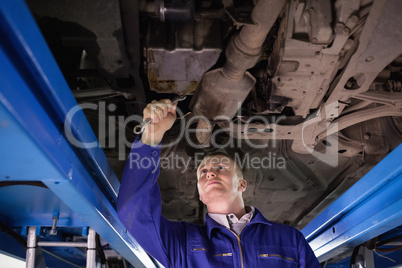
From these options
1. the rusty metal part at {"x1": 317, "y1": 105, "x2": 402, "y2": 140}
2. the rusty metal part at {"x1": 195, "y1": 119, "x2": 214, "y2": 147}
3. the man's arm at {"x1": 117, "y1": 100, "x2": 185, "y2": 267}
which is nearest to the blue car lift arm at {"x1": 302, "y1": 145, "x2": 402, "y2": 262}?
the rusty metal part at {"x1": 317, "y1": 105, "x2": 402, "y2": 140}


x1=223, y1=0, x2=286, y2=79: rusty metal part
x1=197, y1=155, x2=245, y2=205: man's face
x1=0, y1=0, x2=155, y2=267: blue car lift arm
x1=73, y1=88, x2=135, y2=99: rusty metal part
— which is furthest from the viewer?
x1=197, y1=155, x2=245, y2=205: man's face

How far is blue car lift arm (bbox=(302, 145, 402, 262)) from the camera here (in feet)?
5.34

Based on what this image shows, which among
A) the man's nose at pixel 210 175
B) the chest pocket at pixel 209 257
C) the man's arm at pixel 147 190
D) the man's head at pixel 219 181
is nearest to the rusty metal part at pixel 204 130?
the man's head at pixel 219 181

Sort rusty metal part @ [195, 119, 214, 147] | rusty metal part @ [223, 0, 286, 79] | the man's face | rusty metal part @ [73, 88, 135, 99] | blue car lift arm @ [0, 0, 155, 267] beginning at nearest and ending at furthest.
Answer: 1. blue car lift arm @ [0, 0, 155, 267]
2. rusty metal part @ [223, 0, 286, 79]
3. rusty metal part @ [73, 88, 135, 99]
4. the man's face
5. rusty metal part @ [195, 119, 214, 147]

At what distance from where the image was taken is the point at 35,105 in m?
1.01


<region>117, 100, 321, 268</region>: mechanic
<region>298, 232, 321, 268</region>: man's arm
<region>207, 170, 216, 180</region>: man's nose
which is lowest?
<region>298, 232, 321, 268</region>: man's arm

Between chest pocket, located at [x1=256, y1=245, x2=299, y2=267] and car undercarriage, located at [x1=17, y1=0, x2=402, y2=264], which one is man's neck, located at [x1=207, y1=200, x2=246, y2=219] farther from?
car undercarriage, located at [x1=17, y1=0, x2=402, y2=264]

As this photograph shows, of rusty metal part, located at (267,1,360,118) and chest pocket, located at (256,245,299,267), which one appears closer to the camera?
rusty metal part, located at (267,1,360,118)

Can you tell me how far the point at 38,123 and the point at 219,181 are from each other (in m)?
1.22

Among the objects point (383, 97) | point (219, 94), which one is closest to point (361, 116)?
point (383, 97)

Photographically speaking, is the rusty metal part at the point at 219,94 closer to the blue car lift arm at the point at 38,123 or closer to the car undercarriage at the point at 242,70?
the car undercarriage at the point at 242,70

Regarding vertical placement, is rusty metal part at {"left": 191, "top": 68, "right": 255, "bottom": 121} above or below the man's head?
above

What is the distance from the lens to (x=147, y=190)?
1655 millimetres

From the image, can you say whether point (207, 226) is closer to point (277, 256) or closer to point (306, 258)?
point (277, 256)
